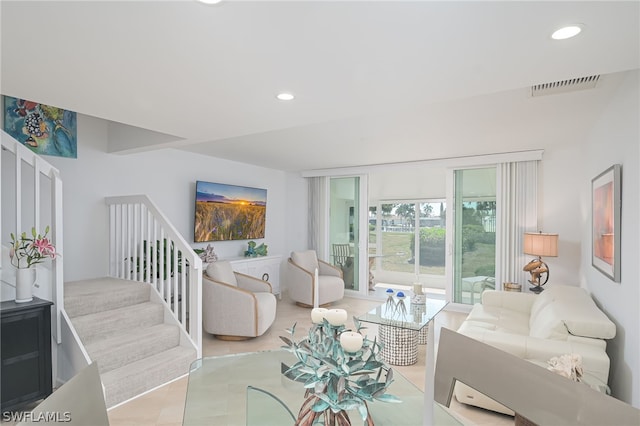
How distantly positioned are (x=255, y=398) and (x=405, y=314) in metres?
2.33

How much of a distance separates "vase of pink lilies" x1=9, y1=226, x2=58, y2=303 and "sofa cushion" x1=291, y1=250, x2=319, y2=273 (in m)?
3.62

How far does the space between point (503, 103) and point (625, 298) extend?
1.62 metres

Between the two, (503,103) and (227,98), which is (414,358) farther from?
(227,98)

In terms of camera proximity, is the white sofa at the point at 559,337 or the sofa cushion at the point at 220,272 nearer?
the white sofa at the point at 559,337

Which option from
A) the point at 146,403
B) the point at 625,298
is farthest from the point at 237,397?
the point at 625,298

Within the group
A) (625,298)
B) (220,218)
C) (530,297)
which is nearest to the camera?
(625,298)

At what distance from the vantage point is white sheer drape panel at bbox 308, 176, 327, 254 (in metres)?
6.55

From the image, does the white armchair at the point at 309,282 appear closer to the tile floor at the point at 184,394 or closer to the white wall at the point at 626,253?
the tile floor at the point at 184,394

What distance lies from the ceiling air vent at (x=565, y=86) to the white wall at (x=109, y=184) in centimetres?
426

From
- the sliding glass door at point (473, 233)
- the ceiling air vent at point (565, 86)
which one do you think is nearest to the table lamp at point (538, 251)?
the sliding glass door at point (473, 233)

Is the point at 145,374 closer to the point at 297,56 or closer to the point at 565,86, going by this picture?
the point at 297,56

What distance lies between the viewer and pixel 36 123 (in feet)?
11.3

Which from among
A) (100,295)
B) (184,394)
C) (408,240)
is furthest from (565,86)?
(408,240)

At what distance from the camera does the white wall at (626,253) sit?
202 centimetres
